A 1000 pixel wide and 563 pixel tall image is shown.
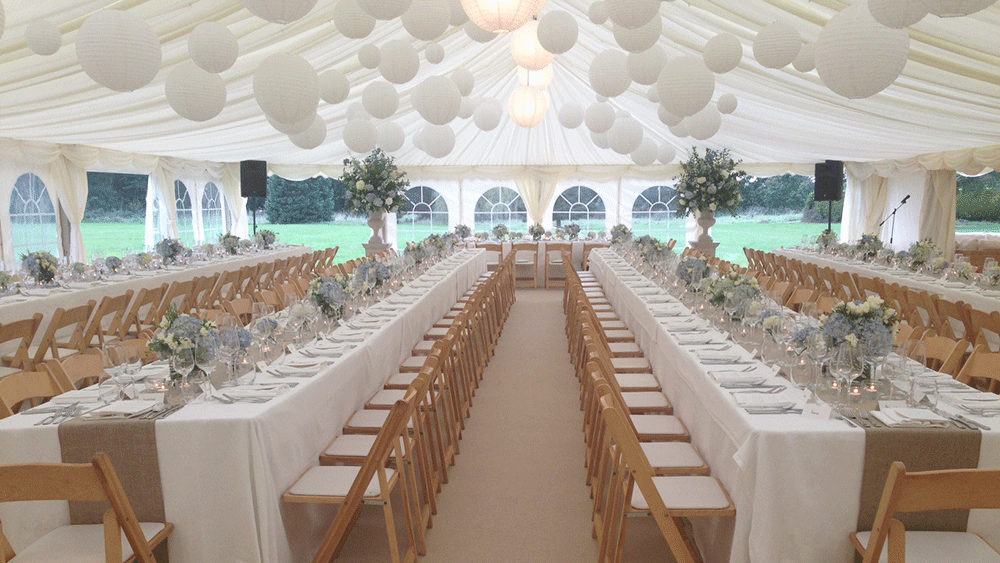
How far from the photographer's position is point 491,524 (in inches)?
136

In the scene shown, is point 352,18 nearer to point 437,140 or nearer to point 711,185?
point 437,140

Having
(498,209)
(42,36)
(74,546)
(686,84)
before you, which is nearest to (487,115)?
(686,84)

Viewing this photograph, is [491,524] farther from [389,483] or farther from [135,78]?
[135,78]

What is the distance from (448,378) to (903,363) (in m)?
2.75

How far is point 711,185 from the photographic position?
1159 cm

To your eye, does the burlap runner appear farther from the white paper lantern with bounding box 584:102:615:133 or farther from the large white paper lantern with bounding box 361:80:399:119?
the white paper lantern with bounding box 584:102:615:133

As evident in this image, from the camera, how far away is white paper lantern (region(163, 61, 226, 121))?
461 cm

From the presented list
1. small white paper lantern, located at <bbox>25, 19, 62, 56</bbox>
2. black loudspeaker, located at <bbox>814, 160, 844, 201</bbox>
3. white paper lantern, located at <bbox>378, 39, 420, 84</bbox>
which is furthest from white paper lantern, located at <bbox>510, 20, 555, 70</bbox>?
black loudspeaker, located at <bbox>814, 160, 844, 201</bbox>

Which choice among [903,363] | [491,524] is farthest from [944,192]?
[491,524]

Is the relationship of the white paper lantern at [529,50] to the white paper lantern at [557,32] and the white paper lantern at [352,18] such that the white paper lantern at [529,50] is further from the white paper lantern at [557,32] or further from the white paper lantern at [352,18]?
the white paper lantern at [352,18]

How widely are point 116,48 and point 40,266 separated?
405 centimetres

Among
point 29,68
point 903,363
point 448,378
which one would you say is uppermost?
point 29,68

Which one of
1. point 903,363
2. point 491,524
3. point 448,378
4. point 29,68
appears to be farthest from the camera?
point 29,68

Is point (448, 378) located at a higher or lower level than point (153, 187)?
lower
